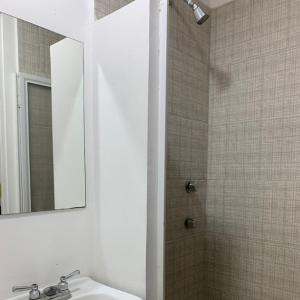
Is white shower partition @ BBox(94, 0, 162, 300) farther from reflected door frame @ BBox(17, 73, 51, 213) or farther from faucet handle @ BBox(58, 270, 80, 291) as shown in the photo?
reflected door frame @ BBox(17, 73, 51, 213)

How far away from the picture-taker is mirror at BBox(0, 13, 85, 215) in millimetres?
945

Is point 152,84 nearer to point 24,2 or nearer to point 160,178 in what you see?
point 160,178

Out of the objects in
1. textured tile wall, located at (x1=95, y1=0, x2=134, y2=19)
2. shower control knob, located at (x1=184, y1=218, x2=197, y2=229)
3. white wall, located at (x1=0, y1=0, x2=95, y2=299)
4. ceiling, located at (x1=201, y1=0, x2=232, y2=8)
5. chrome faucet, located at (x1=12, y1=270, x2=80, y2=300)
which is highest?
ceiling, located at (x1=201, y1=0, x2=232, y2=8)

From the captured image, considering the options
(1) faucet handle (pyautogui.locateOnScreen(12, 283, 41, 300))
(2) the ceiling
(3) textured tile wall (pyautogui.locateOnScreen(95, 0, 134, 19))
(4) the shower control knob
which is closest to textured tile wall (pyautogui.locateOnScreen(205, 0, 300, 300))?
(2) the ceiling

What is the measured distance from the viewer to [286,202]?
4.55 ft

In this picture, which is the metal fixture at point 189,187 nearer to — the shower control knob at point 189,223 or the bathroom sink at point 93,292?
the shower control knob at point 189,223

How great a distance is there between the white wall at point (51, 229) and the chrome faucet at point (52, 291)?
0.20 feet

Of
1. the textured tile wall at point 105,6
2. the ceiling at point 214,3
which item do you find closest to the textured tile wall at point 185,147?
the ceiling at point 214,3

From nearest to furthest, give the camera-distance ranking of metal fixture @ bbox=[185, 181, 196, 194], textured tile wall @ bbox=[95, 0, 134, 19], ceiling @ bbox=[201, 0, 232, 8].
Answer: textured tile wall @ bbox=[95, 0, 134, 19], metal fixture @ bbox=[185, 181, 196, 194], ceiling @ bbox=[201, 0, 232, 8]

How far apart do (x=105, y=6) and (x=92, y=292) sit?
4.01 ft

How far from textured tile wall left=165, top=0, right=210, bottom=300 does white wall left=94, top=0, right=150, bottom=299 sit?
42 centimetres

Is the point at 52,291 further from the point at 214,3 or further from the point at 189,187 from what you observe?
the point at 214,3

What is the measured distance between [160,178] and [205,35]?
1.17 meters

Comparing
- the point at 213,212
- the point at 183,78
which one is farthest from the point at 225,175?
the point at 183,78
